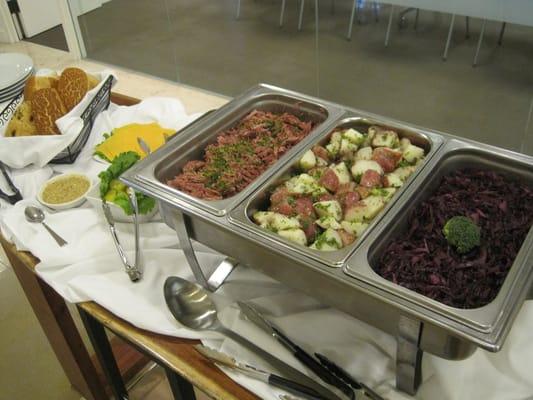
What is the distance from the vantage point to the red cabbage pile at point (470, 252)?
63cm

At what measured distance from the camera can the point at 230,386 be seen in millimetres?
714

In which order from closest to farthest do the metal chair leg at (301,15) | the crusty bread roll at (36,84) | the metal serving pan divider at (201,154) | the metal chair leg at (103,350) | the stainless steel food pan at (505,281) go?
the stainless steel food pan at (505,281) < the metal serving pan divider at (201,154) < the metal chair leg at (103,350) < the crusty bread roll at (36,84) < the metal chair leg at (301,15)

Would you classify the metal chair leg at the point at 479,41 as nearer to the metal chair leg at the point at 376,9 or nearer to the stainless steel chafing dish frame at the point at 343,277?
the metal chair leg at the point at 376,9

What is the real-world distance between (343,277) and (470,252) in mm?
182

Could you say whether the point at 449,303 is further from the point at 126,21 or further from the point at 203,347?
the point at 126,21

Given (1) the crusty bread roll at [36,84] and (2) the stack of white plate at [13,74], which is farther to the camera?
(2) the stack of white plate at [13,74]

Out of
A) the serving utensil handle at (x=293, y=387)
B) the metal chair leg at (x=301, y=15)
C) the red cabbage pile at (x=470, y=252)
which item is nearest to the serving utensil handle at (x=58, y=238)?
the serving utensil handle at (x=293, y=387)

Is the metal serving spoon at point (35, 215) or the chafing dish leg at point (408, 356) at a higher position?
the chafing dish leg at point (408, 356)

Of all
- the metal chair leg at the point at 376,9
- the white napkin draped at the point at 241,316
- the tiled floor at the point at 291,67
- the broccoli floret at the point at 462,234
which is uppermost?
the broccoli floret at the point at 462,234

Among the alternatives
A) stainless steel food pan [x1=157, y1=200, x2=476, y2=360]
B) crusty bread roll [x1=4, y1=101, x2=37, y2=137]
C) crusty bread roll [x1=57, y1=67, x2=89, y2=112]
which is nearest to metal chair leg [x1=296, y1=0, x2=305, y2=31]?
crusty bread roll [x1=57, y1=67, x2=89, y2=112]

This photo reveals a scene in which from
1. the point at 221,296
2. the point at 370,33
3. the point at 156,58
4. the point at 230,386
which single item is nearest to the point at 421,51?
the point at 370,33

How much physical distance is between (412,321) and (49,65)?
9.26 ft

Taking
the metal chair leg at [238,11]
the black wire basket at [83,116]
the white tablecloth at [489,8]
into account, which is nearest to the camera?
the black wire basket at [83,116]

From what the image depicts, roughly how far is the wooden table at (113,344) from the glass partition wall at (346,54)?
1242mm
